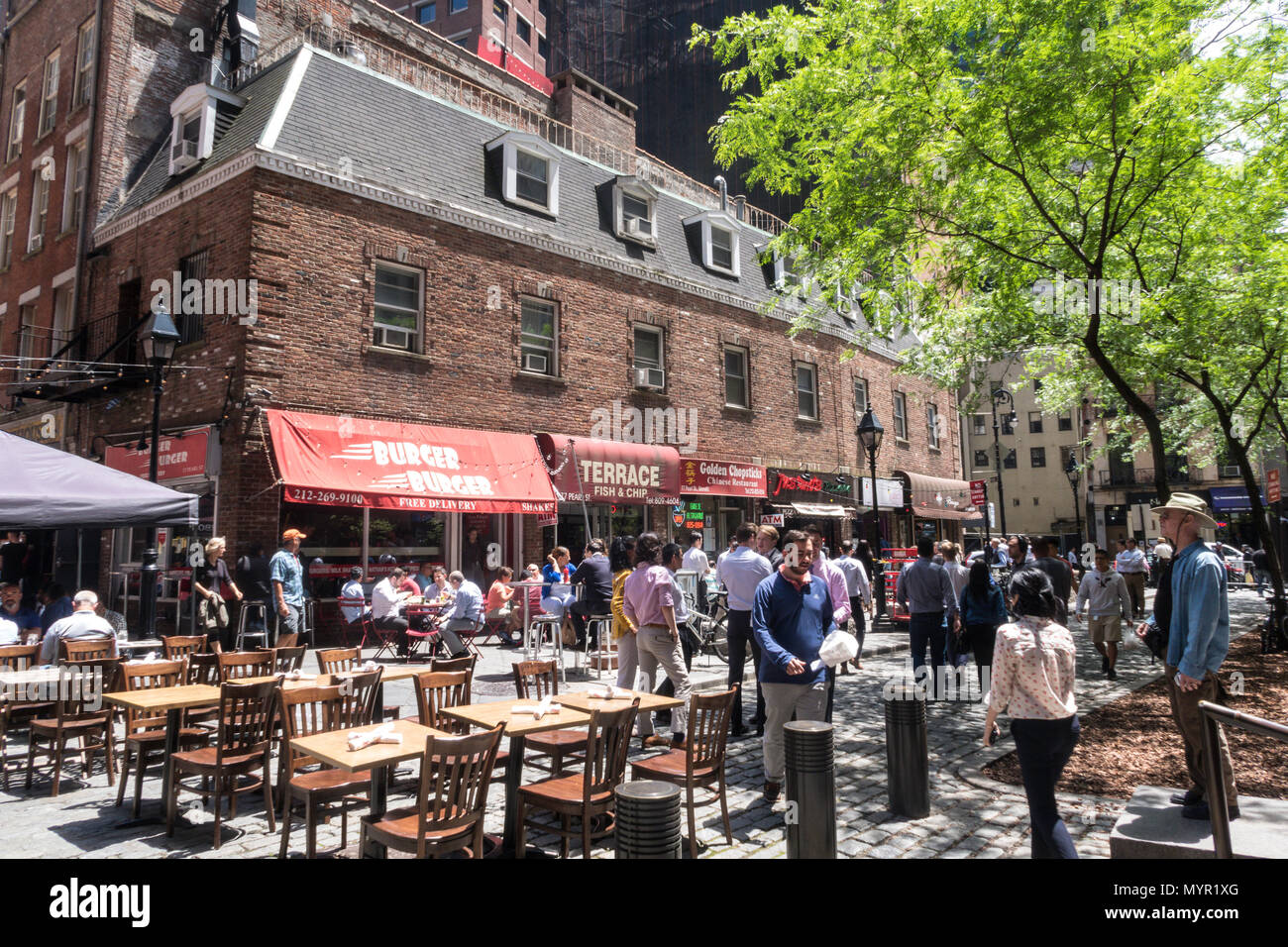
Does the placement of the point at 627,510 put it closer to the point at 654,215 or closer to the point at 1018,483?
the point at 654,215

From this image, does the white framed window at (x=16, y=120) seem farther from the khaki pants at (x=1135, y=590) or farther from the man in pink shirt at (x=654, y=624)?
the khaki pants at (x=1135, y=590)

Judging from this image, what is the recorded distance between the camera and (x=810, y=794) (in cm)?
438

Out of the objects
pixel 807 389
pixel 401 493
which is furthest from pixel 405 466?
pixel 807 389

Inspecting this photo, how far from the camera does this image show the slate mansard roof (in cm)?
1393

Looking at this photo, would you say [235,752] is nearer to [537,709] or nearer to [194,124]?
[537,709]

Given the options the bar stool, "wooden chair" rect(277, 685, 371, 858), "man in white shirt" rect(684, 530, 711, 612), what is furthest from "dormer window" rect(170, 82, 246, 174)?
"wooden chair" rect(277, 685, 371, 858)

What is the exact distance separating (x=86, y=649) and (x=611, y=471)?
10916 mm

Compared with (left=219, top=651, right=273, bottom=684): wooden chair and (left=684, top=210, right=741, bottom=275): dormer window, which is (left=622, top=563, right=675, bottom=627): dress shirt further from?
(left=684, top=210, right=741, bottom=275): dormer window

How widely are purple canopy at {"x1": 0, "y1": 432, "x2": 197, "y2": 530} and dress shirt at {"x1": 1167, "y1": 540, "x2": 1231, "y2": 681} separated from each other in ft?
30.5

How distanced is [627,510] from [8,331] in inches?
649

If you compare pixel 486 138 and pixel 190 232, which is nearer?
pixel 190 232

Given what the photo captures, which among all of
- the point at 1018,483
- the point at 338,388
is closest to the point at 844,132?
the point at 338,388

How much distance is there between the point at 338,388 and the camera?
13531 millimetres

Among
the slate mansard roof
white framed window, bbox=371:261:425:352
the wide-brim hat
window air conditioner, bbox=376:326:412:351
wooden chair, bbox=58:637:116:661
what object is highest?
the slate mansard roof
